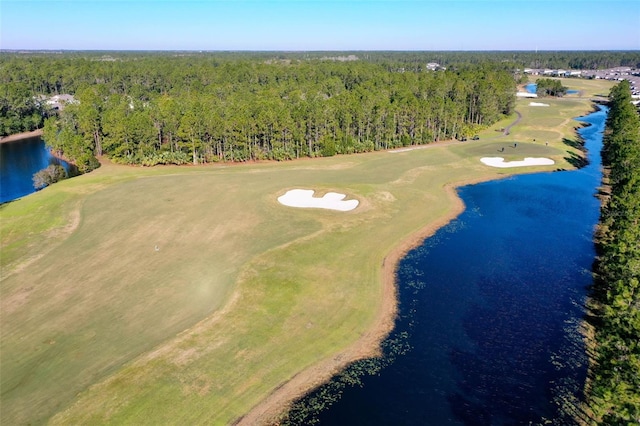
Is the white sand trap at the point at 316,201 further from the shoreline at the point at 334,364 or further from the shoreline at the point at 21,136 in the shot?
the shoreline at the point at 21,136

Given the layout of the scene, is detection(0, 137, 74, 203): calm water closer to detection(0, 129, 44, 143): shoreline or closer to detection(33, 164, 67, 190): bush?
detection(33, 164, 67, 190): bush

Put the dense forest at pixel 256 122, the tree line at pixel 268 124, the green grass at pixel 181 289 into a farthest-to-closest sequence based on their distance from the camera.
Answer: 1. the dense forest at pixel 256 122
2. the tree line at pixel 268 124
3. the green grass at pixel 181 289

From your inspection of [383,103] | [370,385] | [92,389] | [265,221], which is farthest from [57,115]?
[370,385]

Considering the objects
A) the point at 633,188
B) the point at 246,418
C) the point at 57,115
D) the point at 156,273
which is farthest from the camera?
the point at 57,115

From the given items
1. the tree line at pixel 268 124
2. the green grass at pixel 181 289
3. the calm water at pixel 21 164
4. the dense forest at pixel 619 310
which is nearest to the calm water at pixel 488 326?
the dense forest at pixel 619 310

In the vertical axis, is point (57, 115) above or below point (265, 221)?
above

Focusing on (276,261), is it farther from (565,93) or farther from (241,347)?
(565,93)
